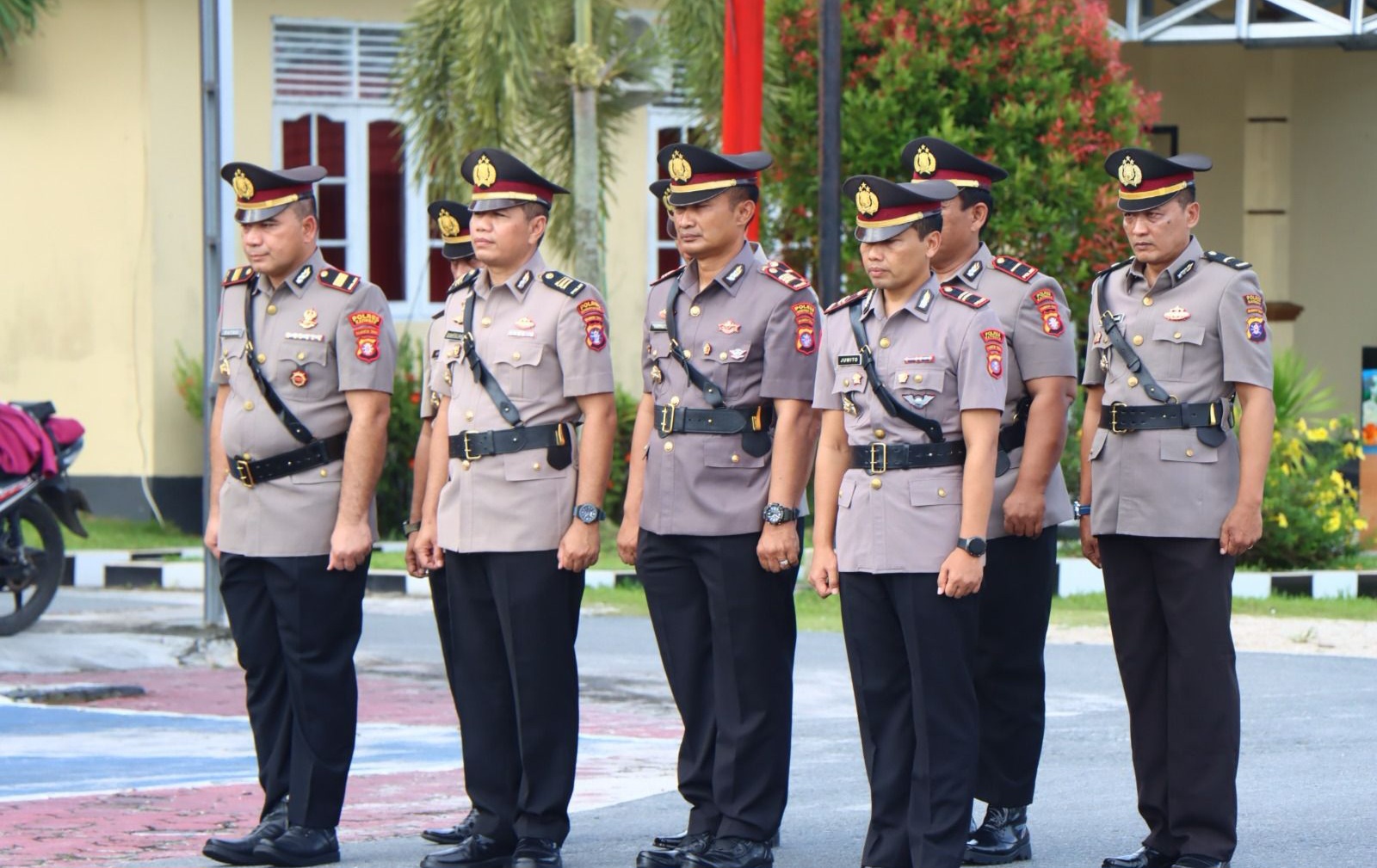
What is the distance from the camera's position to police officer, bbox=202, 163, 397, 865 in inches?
237

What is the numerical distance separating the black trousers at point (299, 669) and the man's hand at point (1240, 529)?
8.12ft

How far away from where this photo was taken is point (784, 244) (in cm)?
1606

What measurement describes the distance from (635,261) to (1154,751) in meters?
12.8

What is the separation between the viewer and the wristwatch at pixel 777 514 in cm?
564

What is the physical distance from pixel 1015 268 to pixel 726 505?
109 cm

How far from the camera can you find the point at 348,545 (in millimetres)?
5996

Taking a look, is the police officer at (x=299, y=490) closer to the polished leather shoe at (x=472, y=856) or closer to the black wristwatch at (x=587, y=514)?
the polished leather shoe at (x=472, y=856)

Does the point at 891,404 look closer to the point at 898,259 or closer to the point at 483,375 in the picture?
the point at 898,259

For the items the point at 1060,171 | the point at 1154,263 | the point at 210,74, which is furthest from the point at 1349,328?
the point at 1154,263

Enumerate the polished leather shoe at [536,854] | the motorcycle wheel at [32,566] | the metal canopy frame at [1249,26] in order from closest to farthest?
the polished leather shoe at [536,854] → the motorcycle wheel at [32,566] → the metal canopy frame at [1249,26]

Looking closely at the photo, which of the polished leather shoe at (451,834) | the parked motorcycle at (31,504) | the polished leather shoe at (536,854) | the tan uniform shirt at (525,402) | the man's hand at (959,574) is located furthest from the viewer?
the parked motorcycle at (31,504)

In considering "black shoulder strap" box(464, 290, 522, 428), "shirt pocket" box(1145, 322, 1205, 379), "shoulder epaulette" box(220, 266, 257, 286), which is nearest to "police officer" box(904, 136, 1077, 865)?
"shirt pocket" box(1145, 322, 1205, 379)

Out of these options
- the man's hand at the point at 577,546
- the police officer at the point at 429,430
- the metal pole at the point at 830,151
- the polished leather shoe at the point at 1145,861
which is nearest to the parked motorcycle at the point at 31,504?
the police officer at the point at 429,430

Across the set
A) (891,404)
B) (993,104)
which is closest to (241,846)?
(891,404)
